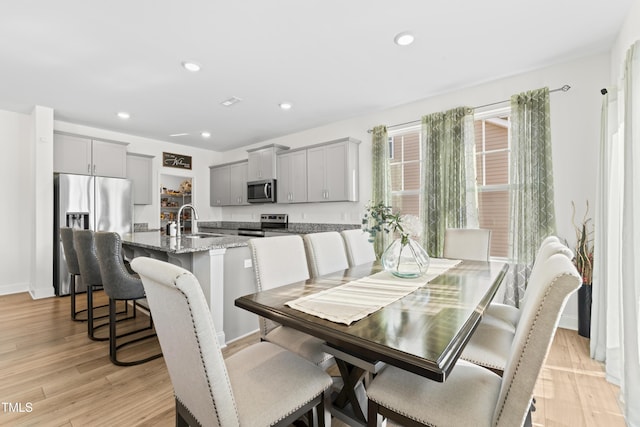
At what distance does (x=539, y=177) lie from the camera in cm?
291

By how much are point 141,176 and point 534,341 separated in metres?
5.99

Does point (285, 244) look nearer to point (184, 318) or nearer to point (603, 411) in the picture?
point (184, 318)

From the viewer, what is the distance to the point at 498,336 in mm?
1587

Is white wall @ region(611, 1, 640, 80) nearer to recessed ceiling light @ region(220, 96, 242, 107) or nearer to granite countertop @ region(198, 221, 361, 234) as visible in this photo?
granite countertop @ region(198, 221, 361, 234)

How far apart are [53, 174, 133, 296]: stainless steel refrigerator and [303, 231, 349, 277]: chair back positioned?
3853 millimetres

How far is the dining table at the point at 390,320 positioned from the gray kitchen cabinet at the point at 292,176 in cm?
311

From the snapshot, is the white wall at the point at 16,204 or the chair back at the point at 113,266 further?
the white wall at the point at 16,204

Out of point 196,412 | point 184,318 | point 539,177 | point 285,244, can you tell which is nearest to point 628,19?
point 539,177

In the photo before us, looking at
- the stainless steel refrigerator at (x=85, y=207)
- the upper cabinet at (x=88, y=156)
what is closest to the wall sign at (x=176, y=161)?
the upper cabinet at (x=88, y=156)

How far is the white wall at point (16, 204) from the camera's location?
4.18 metres

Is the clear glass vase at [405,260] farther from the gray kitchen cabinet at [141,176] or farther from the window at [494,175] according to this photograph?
the gray kitchen cabinet at [141,176]

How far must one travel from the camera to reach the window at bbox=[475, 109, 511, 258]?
11.0 feet

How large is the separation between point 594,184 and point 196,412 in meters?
3.57

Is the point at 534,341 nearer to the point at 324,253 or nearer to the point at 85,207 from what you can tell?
the point at 324,253
